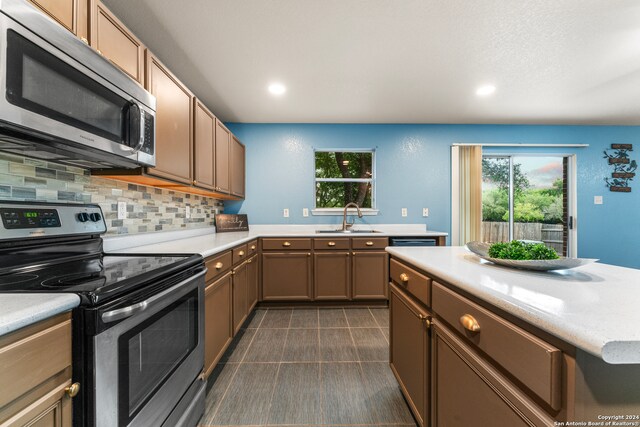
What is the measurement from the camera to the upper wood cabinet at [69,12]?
966 mm

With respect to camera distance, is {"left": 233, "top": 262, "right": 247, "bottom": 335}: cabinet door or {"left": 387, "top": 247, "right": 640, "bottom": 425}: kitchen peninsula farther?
{"left": 233, "top": 262, "right": 247, "bottom": 335}: cabinet door

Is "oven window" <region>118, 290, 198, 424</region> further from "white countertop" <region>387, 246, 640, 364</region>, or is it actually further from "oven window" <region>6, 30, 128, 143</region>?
"white countertop" <region>387, 246, 640, 364</region>

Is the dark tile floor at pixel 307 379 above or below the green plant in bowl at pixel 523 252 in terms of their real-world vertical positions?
below

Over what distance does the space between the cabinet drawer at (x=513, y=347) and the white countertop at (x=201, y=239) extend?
130 cm

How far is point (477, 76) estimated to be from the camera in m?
2.42

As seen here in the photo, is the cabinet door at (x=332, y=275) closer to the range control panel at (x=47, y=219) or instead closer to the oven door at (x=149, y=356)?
the oven door at (x=149, y=356)

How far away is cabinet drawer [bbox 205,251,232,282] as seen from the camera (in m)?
1.60

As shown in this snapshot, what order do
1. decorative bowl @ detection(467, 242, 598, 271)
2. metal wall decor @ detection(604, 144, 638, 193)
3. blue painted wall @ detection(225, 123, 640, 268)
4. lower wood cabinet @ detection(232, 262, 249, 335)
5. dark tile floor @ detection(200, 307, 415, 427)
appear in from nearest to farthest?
decorative bowl @ detection(467, 242, 598, 271) → dark tile floor @ detection(200, 307, 415, 427) → lower wood cabinet @ detection(232, 262, 249, 335) → blue painted wall @ detection(225, 123, 640, 268) → metal wall decor @ detection(604, 144, 638, 193)

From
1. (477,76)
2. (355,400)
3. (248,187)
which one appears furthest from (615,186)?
Answer: (248,187)

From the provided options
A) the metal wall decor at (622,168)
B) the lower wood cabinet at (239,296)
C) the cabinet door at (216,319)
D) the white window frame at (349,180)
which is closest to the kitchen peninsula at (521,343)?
the cabinet door at (216,319)

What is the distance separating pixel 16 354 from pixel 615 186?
19.3 feet

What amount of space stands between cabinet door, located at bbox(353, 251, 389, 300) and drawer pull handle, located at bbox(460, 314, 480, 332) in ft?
7.12

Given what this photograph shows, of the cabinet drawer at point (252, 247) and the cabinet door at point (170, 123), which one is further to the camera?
the cabinet drawer at point (252, 247)

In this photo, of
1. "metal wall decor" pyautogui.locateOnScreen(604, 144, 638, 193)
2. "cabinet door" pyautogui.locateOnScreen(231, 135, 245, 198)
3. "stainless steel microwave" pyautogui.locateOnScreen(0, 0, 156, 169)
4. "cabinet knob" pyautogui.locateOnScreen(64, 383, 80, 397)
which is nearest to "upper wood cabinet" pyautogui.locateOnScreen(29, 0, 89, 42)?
"stainless steel microwave" pyautogui.locateOnScreen(0, 0, 156, 169)
